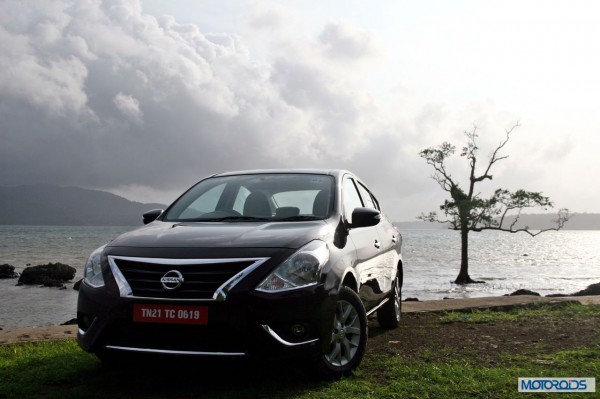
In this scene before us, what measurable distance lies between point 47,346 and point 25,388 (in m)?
2.13

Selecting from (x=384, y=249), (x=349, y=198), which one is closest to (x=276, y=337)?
(x=349, y=198)

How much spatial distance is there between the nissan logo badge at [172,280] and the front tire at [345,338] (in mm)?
1179

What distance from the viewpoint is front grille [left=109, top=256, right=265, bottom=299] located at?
4.12 meters

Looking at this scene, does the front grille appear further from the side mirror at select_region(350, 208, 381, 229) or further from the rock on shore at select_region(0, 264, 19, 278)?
the rock on shore at select_region(0, 264, 19, 278)

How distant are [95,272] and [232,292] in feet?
3.94

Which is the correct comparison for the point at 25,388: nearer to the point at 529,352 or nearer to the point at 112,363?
the point at 112,363

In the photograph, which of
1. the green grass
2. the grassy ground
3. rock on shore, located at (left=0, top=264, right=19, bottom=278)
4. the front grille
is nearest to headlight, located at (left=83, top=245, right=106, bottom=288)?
the front grille

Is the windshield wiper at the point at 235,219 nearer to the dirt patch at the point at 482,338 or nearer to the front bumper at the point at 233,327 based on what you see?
the front bumper at the point at 233,327

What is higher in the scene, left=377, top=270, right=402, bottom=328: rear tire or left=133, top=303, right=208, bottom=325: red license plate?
left=133, top=303, right=208, bottom=325: red license plate

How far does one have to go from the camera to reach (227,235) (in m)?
4.58

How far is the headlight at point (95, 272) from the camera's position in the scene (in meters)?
4.50

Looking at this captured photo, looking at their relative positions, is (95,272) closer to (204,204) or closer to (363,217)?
(204,204)

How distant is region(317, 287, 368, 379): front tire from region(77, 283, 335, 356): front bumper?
0.25 metres

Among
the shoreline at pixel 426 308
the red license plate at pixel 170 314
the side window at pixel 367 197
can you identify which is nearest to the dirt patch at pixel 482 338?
the shoreline at pixel 426 308
